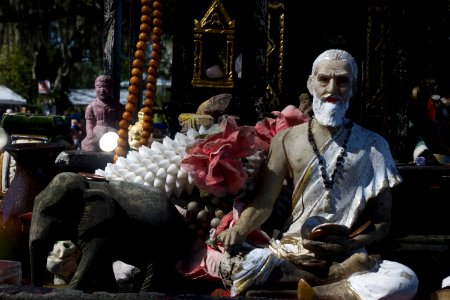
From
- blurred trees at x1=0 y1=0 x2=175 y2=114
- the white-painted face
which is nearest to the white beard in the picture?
the white-painted face

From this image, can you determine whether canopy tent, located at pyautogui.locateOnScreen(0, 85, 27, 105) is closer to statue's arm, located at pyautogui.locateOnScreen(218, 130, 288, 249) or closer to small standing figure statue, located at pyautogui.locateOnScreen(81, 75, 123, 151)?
small standing figure statue, located at pyautogui.locateOnScreen(81, 75, 123, 151)

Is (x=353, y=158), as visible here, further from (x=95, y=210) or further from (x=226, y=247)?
(x=95, y=210)

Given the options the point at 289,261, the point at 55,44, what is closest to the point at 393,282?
the point at 289,261

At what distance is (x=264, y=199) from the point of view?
3.90 m

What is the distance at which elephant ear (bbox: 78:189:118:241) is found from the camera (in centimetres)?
354

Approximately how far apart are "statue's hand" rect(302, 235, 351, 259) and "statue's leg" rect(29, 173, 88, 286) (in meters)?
1.15

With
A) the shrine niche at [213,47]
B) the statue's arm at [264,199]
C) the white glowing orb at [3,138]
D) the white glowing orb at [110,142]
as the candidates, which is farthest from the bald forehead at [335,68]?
the shrine niche at [213,47]

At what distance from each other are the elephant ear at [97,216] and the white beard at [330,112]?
1.19 meters

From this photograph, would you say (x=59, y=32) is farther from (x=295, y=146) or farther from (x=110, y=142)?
(x=295, y=146)

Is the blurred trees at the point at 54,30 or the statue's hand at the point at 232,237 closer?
the statue's hand at the point at 232,237

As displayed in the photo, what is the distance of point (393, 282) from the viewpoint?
3.44 m

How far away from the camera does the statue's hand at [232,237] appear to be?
373 cm

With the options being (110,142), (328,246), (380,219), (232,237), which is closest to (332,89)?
(380,219)

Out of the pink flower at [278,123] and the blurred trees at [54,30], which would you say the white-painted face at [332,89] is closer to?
the pink flower at [278,123]
